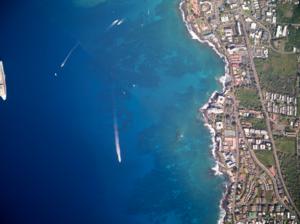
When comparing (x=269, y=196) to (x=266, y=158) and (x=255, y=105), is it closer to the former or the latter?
(x=266, y=158)

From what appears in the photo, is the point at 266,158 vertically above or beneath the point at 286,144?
beneath

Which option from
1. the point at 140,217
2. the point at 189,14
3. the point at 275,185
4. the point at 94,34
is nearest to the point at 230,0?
the point at 189,14

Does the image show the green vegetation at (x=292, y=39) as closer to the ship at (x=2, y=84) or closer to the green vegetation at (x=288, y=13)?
the green vegetation at (x=288, y=13)

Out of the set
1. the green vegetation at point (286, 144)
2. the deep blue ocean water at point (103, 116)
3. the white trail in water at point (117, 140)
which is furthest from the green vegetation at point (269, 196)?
the white trail in water at point (117, 140)

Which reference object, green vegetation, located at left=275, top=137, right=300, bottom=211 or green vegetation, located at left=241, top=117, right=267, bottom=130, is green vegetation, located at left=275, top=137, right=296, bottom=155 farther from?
green vegetation, located at left=241, top=117, right=267, bottom=130

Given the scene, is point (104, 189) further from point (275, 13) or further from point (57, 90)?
point (275, 13)

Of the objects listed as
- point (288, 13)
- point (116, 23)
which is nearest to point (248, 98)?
point (288, 13)
